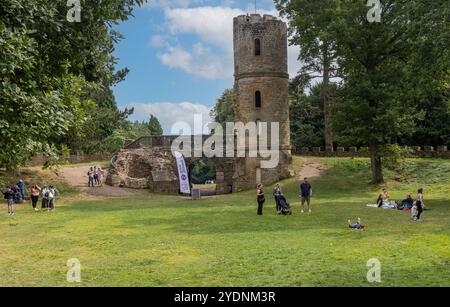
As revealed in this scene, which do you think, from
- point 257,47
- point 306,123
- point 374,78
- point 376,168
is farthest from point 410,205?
point 306,123

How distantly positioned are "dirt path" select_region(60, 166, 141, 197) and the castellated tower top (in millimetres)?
12739

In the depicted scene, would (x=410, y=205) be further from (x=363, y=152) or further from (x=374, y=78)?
(x=363, y=152)

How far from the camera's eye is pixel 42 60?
12.2 m

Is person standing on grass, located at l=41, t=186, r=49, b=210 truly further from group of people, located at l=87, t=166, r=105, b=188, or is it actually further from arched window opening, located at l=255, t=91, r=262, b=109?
arched window opening, located at l=255, t=91, r=262, b=109

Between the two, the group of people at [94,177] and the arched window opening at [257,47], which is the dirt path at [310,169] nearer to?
the arched window opening at [257,47]

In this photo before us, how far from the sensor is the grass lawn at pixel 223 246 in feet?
37.1

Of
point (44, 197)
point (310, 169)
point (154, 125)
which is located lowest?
point (44, 197)

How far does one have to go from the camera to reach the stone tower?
131ft

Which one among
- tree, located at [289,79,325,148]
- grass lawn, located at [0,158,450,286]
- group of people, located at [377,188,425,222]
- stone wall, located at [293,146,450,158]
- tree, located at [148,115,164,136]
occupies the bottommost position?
grass lawn, located at [0,158,450,286]

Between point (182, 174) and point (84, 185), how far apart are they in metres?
7.55

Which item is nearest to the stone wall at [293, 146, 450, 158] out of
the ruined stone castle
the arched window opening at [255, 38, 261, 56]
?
the ruined stone castle

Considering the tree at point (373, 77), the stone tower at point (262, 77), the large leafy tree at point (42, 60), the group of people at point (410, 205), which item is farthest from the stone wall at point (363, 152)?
the large leafy tree at point (42, 60)

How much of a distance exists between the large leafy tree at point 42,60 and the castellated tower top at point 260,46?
27509 millimetres
